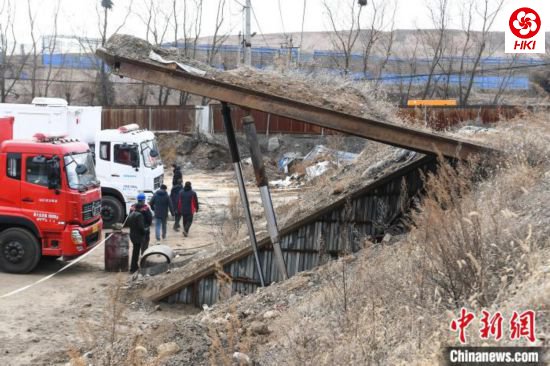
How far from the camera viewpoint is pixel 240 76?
988 cm

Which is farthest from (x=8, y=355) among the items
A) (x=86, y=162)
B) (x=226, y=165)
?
(x=226, y=165)

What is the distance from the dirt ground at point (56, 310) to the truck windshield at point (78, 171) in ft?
6.00

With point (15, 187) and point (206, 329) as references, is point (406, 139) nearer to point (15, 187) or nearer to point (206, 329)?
point (206, 329)

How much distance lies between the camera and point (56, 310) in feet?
34.1

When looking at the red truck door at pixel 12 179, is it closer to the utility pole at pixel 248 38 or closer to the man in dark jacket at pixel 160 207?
the man in dark jacket at pixel 160 207

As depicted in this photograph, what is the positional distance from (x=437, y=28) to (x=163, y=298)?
121 ft

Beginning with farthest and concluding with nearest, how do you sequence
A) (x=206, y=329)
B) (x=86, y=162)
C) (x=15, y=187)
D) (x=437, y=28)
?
(x=437, y=28), (x=86, y=162), (x=15, y=187), (x=206, y=329)

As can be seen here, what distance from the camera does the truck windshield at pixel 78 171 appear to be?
12812mm

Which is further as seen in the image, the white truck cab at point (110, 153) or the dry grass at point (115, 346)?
the white truck cab at point (110, 153)

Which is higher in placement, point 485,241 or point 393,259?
point 485,241

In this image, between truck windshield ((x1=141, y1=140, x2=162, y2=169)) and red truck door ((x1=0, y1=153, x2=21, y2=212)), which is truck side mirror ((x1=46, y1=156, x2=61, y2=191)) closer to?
red truck door ((x1=0, y1=153, x2=21, y2=212))

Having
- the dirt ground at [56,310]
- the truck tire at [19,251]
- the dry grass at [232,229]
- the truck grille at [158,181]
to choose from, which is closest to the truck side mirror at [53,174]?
the truck tire at [19,251]

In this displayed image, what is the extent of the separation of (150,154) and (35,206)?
6235 millimetres

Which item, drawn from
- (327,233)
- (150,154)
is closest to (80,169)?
(327,233)
